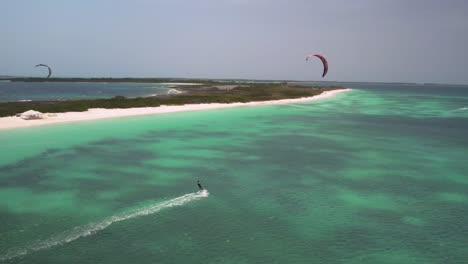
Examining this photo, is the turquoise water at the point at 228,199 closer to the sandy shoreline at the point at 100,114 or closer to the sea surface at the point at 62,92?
the sandy shoreline at the point at 100,114

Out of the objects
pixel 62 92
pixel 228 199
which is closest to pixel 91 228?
pixel 228 199

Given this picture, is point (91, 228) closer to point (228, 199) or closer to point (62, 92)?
point (228, 199)

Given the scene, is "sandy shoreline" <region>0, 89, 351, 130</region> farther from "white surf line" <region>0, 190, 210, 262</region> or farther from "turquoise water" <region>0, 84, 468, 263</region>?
"white surf line" <region>0, 190, 210, 262</region>

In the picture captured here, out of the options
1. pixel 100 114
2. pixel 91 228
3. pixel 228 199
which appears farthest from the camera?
pixel 100 114

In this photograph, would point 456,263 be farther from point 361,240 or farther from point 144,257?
point 144,257

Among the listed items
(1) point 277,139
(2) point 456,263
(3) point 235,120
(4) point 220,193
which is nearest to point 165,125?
(3) point 235,120

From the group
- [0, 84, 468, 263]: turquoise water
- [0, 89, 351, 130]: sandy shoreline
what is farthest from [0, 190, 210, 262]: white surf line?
[0, 89, 351, 130]: sandy shoreline
